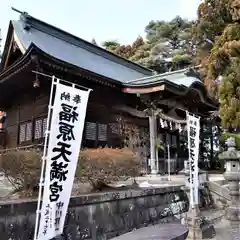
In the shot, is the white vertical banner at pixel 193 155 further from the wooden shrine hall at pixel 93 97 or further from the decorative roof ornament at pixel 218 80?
the decorative roof ornament at pixel 218 80

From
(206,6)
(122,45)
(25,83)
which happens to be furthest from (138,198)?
(122,45)

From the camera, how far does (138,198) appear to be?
23.7 feet

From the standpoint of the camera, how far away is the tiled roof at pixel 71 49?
13.9 meters

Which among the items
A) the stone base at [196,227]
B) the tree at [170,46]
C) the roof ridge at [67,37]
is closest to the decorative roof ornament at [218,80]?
the stone base at [196,227]

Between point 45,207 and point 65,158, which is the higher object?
point 65,158

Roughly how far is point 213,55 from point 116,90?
4.59 meters

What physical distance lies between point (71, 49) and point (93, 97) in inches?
204

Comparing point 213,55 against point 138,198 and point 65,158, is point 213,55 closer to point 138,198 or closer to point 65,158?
point 138,198

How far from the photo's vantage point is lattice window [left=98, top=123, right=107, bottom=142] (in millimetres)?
13538

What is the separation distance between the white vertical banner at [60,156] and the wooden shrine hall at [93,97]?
6.20 m

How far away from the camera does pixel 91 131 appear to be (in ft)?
43.1

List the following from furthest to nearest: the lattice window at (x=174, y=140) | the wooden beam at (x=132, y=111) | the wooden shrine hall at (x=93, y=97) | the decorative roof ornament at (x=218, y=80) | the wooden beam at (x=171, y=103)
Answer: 1. the lattice window at (x=174, y=140)
2. the wooden beam at (x=171, y=103)
3. the wooden beam at (x=132, y=111)
4. the decorative roof ornament at (x=218, y=80)
5. the wooden shrine hall at (x=93, y=97)

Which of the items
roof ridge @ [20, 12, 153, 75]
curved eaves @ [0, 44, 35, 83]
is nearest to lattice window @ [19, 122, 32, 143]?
curved eaves @ [0, 44, 35, 83]

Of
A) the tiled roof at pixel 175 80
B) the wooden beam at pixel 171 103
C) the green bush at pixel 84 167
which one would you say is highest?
the tiled roof at pixel 175 80
